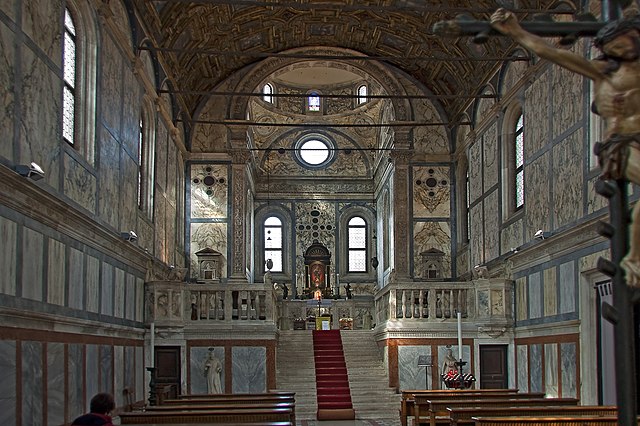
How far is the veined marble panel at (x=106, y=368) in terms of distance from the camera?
1894 centimetres

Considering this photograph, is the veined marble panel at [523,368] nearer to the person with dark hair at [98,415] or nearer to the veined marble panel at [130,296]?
the veined marble panel at [130,296]

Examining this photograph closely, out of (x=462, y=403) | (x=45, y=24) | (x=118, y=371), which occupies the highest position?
(x=45, y=24)

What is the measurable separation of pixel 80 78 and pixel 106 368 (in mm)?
6468

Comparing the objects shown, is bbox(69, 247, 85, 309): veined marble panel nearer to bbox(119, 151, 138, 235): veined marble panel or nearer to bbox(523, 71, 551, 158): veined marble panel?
bbox(119, 151, 138, 235): veined marble panel

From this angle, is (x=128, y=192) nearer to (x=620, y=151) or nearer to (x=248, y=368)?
(x=248, y=368)

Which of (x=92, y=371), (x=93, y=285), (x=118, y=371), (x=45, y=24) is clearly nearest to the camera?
(x=45, y=24)

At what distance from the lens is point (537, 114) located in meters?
22.6

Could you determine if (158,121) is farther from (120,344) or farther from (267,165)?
(267,165)

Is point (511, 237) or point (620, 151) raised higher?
point (511, 237)

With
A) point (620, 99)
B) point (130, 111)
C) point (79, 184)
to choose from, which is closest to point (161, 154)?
point (130, 111)

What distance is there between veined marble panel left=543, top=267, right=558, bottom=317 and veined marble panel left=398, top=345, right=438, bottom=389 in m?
5.02

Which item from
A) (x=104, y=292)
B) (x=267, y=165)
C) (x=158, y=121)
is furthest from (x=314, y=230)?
(x=104, y=292)

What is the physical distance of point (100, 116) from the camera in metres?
19.0

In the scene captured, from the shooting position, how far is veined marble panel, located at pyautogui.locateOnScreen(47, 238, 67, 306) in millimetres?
15312
